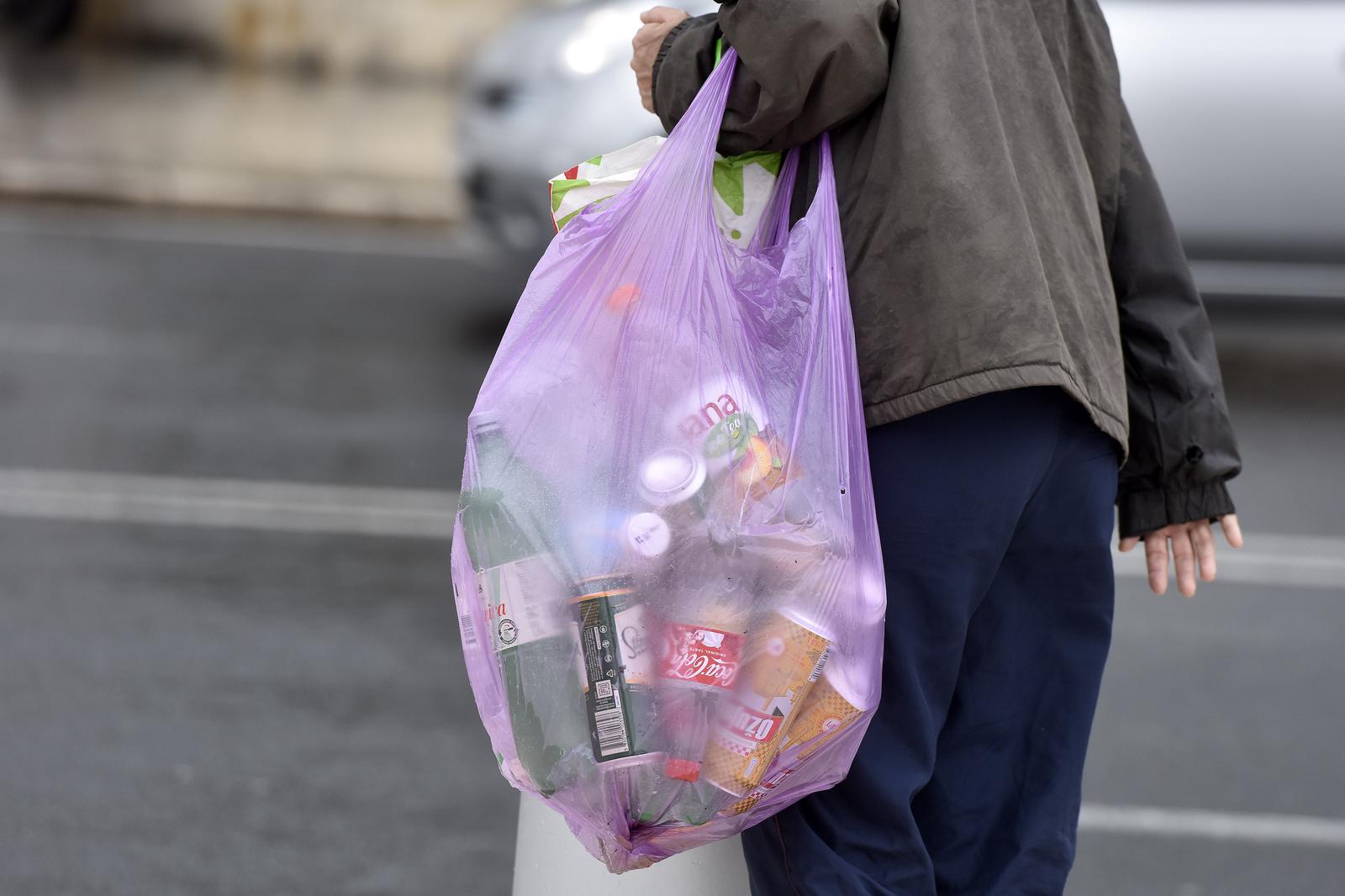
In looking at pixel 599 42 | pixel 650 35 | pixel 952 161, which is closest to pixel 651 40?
pixel 650 35

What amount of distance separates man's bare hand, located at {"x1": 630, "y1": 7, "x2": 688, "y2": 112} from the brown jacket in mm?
36

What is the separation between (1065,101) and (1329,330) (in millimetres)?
5864

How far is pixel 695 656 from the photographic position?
1.60 m

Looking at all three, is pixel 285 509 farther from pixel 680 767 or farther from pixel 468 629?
pixel 680 767

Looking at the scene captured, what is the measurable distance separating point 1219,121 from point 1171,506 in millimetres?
4979

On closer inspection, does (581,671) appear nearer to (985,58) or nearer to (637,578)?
(637,578)

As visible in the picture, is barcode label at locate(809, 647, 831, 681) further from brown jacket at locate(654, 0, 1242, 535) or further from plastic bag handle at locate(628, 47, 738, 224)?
plastic bag handle at locate(628, 47, 738, 224)

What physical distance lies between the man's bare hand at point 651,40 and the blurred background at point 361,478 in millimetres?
1508

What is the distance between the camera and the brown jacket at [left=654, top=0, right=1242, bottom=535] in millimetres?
1645

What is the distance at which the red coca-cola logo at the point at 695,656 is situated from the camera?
1596 millimetres

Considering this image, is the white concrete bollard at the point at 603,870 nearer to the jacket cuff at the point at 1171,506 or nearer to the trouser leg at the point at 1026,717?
the trouser leg at the point at 1026,717

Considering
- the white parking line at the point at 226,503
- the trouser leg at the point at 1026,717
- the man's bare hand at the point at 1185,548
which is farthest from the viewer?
the white parking line at the point at 226,503

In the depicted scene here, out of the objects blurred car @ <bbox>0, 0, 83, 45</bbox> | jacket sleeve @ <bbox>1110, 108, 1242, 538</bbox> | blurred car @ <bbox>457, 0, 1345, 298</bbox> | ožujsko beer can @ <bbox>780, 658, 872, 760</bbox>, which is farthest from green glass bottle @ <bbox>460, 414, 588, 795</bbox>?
blurred car @ <bbox>0, 0, 83, 45</bbox>

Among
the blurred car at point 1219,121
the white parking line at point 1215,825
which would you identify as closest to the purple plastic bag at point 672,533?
the white parking line at point 1215,825
